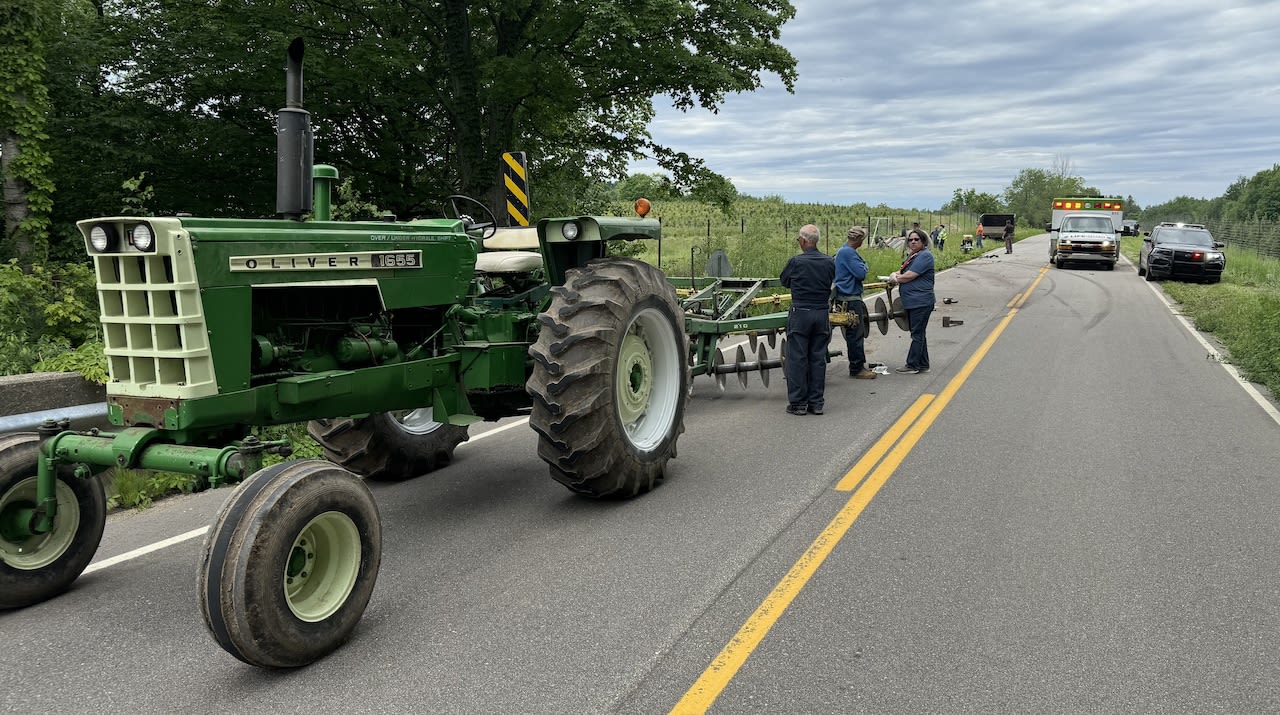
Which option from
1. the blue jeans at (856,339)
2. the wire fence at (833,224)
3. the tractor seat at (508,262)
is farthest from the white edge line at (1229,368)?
the wire fence at (833,224)

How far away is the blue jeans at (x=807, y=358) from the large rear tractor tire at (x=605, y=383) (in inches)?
97.9

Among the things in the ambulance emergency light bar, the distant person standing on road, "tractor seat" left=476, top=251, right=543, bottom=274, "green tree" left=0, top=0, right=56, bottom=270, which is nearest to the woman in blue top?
the distant person standing on road

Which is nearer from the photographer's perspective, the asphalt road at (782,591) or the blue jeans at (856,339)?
the asphalt road at (782,591)

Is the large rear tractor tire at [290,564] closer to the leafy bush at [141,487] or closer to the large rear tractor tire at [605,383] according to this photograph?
the large rear tractor tire at [605,383]

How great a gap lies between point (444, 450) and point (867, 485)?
3.21m

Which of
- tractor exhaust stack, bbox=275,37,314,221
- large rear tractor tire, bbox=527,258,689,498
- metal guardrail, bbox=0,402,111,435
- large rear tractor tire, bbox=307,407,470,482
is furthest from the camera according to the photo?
large rear tractor tire, bbox=307,407,470,482

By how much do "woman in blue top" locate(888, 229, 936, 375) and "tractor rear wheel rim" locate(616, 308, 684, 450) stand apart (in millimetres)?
5423

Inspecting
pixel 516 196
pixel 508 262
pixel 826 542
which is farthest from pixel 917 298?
pixel 826 542

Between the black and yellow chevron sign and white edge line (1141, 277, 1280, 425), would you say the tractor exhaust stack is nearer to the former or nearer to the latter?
the black and yellow chevron sign

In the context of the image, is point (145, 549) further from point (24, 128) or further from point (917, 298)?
point (917, 298)

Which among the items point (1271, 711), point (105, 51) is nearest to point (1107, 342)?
point (1271, 711)

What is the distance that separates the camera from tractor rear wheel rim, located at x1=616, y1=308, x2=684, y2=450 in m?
6.19

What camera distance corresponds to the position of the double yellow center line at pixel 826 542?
3.55m

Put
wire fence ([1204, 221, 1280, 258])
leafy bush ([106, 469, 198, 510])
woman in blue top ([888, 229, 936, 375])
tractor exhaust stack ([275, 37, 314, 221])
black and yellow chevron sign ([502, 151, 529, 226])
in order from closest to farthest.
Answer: tractor exhaust stack ([275, 37, 314, 221])
leafy bush ([106, 469, 198, 510])
black and yellow chevron sign ([502, 151, 529, 226])
woman in blue top ([888, 229, 936, 375])
wire fence ([1204, 221, 1280, 258])
